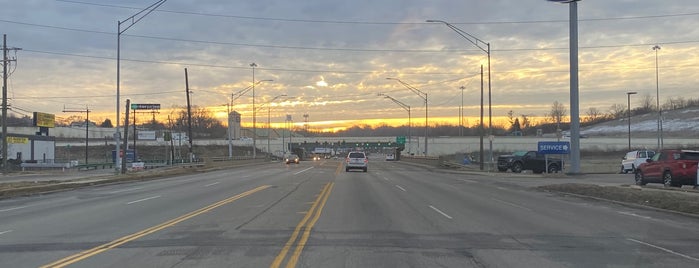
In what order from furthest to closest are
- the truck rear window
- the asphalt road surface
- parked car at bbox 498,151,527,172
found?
parked car at bbox 498,151,527,172 → the truck rear window → the asphalt road surface

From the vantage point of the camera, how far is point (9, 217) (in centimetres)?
1565

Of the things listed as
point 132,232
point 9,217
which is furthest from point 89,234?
point 9,217

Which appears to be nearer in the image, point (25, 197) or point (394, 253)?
point (394, 253)

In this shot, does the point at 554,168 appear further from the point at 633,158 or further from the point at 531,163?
the point at 633,158


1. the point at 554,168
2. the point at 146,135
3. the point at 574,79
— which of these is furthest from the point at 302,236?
the point at 146,135

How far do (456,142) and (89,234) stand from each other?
121 meters

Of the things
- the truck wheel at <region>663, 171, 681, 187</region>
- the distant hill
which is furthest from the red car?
the distant hill

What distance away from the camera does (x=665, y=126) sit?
143375 mm

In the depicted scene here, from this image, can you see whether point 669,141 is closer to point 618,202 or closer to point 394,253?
point 618,202

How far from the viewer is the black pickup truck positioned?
145 feet

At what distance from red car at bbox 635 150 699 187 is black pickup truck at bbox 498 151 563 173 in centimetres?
1869

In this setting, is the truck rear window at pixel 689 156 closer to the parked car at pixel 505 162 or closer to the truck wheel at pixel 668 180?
the truck wheel at pixel 668 180

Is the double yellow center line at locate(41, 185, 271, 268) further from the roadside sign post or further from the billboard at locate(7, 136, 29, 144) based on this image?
the billboard at locate(7, 136, 29, 144)

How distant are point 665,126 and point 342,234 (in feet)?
501
